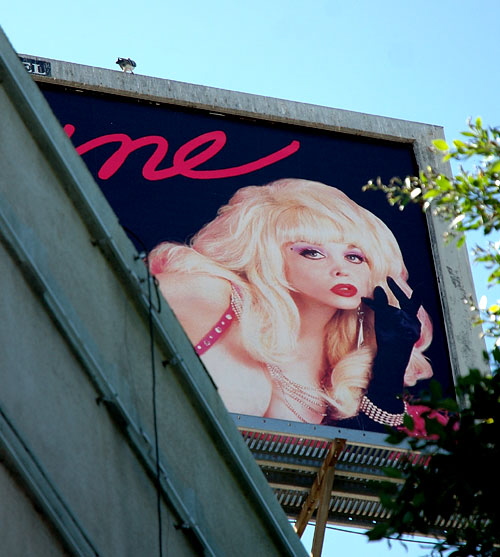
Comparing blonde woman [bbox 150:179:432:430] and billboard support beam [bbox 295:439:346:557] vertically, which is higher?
blonde woman [bbox 150:179:432:430]

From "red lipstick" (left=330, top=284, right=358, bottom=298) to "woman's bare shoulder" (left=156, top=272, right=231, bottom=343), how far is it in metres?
1.72

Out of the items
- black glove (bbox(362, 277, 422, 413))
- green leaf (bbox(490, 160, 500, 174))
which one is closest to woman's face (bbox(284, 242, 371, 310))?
black glove (bbox(362, 277, 422, 413))

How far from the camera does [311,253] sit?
2062cm

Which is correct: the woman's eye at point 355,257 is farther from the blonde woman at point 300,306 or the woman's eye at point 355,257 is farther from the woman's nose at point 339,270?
the woman's nose at point 339,270

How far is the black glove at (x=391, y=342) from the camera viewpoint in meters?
19.2

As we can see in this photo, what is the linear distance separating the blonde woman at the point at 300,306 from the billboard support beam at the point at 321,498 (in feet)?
2.21

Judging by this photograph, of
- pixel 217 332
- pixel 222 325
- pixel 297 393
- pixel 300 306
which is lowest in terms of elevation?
pixel 297 393

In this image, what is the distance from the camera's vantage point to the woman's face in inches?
792

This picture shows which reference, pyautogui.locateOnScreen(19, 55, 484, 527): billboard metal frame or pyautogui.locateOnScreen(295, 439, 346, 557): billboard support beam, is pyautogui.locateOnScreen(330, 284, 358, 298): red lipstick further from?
pyautogui.locateOnScreen(295, 439, 346, 557): billboard support beam

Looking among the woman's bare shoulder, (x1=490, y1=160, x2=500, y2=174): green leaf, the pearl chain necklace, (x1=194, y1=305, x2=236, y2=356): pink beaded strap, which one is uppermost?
the woman's bare shoulder

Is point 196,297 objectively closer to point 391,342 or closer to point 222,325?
point 222,325

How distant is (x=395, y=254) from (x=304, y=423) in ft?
14.6

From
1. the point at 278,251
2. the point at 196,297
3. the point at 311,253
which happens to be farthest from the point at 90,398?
the point at 311,253

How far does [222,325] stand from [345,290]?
7.53ft
